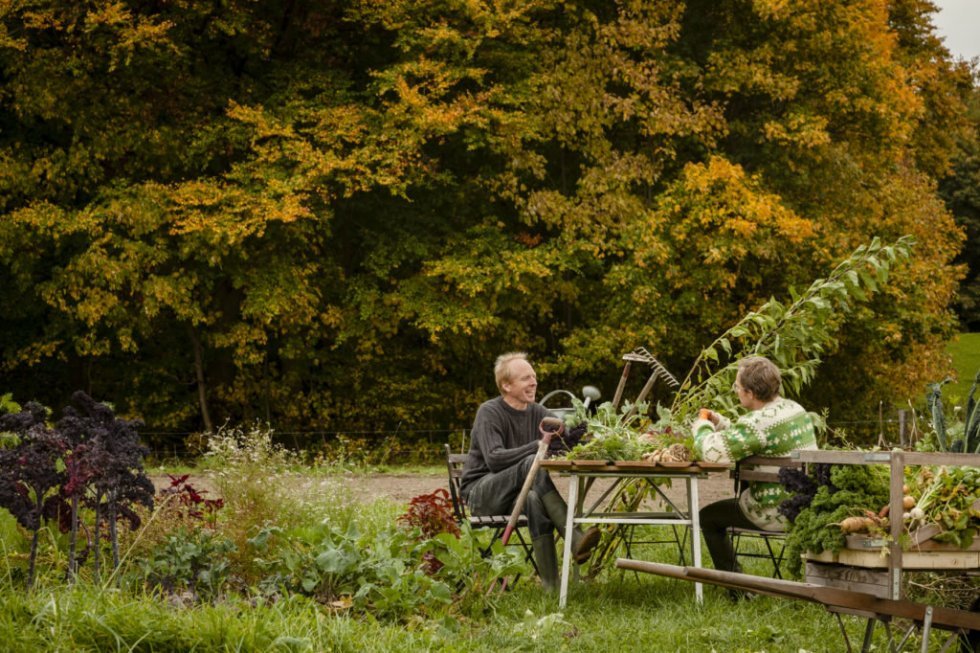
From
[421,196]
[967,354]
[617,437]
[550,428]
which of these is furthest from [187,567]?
[967,354]

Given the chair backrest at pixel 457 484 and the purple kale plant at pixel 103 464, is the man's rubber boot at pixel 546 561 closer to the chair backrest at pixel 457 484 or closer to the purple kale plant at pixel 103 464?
the chair backrest at pixel 457 484

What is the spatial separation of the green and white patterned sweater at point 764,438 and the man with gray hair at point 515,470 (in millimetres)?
734

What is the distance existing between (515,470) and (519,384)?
0.54 meters

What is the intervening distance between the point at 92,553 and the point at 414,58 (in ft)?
44.1

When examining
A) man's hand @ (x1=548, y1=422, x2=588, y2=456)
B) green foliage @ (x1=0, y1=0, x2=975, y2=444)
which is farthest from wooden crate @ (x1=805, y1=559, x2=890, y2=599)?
green foliage @ (x1=0, y1=0, x2=975, y2=444)

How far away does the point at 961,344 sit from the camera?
128 ft

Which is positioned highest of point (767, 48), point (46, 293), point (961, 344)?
point (767, 48)

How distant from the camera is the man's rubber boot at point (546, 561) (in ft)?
22.5

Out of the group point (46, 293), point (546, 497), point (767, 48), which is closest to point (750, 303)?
point (767, 48)

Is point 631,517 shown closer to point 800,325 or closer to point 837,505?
point 800,325

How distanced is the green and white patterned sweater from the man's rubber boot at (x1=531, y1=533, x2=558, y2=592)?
111 cm

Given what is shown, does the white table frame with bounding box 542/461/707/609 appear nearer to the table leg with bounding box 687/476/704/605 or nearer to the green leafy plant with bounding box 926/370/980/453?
the table leg with bounding box 687/476/704/605

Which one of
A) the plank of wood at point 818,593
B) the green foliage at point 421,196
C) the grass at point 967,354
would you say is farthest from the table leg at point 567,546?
the grass at point 967,354

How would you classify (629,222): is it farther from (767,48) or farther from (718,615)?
(718,615)
